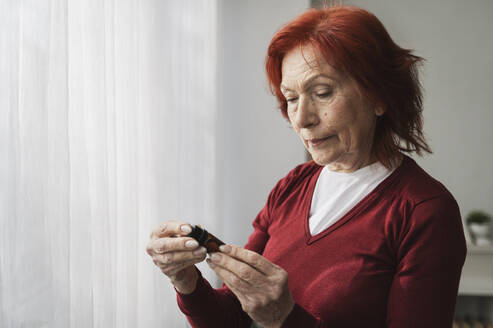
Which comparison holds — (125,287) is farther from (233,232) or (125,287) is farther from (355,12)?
(233,232)

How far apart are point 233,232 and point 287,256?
211 centimetres

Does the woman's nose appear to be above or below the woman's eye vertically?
below

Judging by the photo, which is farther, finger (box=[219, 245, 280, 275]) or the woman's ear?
the woman's ear

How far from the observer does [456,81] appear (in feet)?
10.8

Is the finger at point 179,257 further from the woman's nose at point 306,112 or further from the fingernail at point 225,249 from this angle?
the woman's nose at point 306,112

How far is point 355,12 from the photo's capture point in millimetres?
907

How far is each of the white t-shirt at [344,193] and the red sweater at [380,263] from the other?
21 millimetres

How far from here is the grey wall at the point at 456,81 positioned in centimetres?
323

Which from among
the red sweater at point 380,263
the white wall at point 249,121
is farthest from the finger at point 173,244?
the white wall at point 249,121

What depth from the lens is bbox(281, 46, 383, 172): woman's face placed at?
899 millimetres

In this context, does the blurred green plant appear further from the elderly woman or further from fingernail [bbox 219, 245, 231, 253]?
fingernail [bbox 219, 245, 231, 253]

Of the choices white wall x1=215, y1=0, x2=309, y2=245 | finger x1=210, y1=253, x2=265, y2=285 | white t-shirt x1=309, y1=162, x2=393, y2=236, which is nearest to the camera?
finger x1=210, y1=253, x2=265, y2=285

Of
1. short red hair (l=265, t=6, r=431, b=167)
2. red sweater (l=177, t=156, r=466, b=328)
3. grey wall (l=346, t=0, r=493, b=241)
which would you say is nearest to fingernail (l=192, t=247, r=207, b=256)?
red sweater (l=177, t=156, r=466, b=328)

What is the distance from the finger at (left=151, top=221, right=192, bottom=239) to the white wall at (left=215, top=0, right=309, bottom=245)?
2059mm
